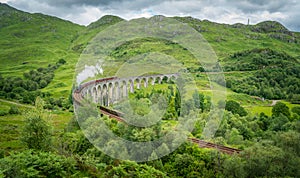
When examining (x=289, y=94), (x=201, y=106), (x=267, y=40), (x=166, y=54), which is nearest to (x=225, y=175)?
(x=201, y=106)

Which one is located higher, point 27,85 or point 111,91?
point 27,85

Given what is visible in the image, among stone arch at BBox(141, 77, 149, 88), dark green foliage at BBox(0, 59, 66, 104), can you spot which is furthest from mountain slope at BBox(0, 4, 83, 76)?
stone arch at BBox(141, 77, 149, 88)

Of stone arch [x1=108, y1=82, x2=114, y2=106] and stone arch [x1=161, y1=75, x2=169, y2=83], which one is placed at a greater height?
stone arch [x1=161, y1=75, x2=169, y2=83]

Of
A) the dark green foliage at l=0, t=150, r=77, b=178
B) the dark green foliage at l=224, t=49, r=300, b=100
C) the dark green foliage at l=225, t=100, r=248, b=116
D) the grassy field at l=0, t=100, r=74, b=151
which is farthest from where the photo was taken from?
the dark green foliage at l=224, t=49, r=300, b=100

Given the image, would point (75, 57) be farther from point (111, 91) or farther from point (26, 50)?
point (111, 91)

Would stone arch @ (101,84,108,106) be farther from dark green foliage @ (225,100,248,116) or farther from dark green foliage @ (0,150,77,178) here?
dark green foliage @ (0,150,77,178)

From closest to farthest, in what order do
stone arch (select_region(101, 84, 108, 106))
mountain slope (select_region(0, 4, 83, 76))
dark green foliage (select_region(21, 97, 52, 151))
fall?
1. dark green foliage (select_region(21, 97, 52, 151))
2. stone arch (select_region(101, 84, 108, 106))
3. mountain slope (select_region(0, 4, 83, 76))

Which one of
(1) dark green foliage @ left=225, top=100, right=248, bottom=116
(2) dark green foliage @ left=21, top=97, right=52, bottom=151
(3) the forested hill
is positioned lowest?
(1) dark green foliage @ left=225, top=100, right=248, bottom=116

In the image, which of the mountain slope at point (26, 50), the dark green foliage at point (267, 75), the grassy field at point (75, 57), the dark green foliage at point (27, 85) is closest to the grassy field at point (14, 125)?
the grassy field at point (75, 57)

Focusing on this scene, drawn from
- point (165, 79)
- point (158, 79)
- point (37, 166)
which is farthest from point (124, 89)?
point (37, 166)

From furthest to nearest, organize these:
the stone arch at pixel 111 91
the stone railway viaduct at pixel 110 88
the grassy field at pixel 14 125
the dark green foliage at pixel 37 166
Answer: the stone arch at pixel 111 91, the stone railway viaduct at pixel 110 88, the grassy field at pixel 14 125, the dark green foliage at pixel 37 166

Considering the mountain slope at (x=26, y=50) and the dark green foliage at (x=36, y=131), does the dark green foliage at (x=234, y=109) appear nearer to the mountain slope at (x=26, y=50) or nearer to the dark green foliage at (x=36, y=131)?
the dark green foliage at (x=36, y=131)
